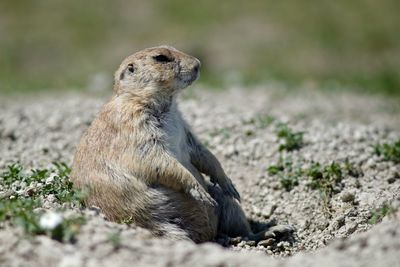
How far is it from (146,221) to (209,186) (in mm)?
1024

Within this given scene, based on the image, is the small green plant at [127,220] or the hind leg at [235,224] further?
the hind leg at [235,224]

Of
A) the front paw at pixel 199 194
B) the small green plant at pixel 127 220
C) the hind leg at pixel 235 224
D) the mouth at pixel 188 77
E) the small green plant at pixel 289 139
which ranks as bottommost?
the hind leg at pixel 235 224

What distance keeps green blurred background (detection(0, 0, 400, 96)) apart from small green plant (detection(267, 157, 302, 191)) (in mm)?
8038

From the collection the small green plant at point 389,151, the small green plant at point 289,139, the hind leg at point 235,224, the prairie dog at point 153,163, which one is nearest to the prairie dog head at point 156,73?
the prairie dog at point 153,163

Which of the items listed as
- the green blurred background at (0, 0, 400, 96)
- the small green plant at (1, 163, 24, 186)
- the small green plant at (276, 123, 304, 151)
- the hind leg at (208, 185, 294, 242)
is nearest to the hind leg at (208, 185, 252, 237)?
the hind leg at (208, 185, 294, 242)

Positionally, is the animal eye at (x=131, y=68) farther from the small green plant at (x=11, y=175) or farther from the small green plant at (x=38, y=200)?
the small green plant at (x=11, y=175)

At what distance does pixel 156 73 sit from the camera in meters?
5.54

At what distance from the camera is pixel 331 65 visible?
15711mm

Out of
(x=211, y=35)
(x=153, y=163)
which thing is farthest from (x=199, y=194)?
(x=211, y=35)

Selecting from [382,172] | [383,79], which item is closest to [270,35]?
[383,79]

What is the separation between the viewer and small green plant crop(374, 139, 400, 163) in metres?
6.51

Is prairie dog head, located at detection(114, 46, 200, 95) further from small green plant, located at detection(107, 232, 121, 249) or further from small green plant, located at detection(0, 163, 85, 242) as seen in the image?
small green plant, located at detection(107, 232, 121, 249)

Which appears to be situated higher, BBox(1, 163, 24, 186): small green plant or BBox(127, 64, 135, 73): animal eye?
BBox(127, 64, 135, 73): animal eye

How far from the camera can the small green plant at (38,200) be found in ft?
13.4
